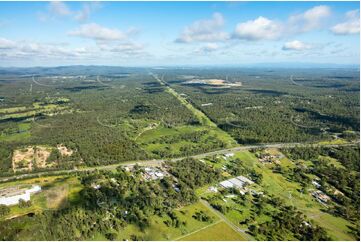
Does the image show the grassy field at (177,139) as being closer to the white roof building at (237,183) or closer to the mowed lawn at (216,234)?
the white roof building at (237,183)

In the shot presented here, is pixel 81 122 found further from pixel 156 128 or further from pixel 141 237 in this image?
pixel 141 237

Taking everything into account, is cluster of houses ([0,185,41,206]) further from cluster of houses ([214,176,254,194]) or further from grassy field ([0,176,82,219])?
cluster of houses ([214,176,254,194])

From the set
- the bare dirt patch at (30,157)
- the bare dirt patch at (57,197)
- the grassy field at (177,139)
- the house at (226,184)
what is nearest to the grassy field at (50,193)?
the bare dirt patch at (57,197)

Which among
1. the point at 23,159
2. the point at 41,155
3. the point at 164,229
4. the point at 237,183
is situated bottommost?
the point at 164,229

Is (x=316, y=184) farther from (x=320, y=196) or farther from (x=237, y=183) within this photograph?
(x=237, y=183)

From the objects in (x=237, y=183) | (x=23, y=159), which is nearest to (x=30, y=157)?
(x=23, y=159)

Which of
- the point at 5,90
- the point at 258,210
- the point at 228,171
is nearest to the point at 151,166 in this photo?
the point at 228,171

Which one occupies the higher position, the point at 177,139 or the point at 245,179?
the point at 177,139
